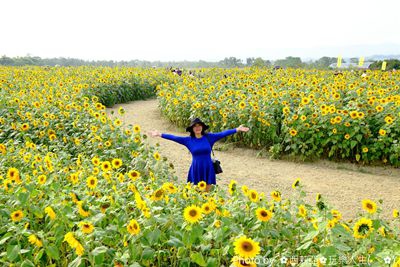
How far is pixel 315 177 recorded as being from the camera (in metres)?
5.75

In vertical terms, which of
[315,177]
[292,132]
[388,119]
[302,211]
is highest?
[302,211]

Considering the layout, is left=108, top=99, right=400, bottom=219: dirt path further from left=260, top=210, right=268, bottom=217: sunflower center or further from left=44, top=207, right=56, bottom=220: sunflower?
left=44, top=207, right=56, bottom=220: sunflower

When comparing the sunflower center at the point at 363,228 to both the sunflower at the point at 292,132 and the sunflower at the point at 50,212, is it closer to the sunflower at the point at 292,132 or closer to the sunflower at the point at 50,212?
the sunflower at the point at 50,212

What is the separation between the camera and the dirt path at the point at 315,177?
16.4ft

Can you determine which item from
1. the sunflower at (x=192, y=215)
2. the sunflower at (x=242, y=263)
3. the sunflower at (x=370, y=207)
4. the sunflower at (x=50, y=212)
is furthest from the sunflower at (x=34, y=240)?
the sunflower at (x=370, y=207)

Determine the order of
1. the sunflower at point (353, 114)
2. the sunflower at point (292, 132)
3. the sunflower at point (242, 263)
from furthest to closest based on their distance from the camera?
the sunflower at point (292, 132)
the sunflower at point (353, 114)
the sunflower at point (242, 263)

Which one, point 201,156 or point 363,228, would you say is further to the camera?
point 201,156

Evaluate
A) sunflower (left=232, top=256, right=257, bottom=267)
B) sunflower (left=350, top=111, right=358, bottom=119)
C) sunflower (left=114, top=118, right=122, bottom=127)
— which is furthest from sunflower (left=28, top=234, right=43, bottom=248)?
sunflower (left=350, top=111, right=358, bottom=119)

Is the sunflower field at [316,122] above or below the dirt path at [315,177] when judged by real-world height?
above

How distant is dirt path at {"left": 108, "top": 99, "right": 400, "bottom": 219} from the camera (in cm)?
500

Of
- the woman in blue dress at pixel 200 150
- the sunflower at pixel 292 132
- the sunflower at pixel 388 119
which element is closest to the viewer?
the woman in blue dress at pixel 200 150

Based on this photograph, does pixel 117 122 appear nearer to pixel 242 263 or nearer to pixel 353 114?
pixel 353 114

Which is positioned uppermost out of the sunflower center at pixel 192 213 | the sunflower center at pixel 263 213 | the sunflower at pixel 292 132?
the sunflower center at pixel 192 213

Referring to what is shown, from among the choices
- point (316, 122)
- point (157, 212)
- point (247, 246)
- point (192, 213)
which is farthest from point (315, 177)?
point (247, 246)
